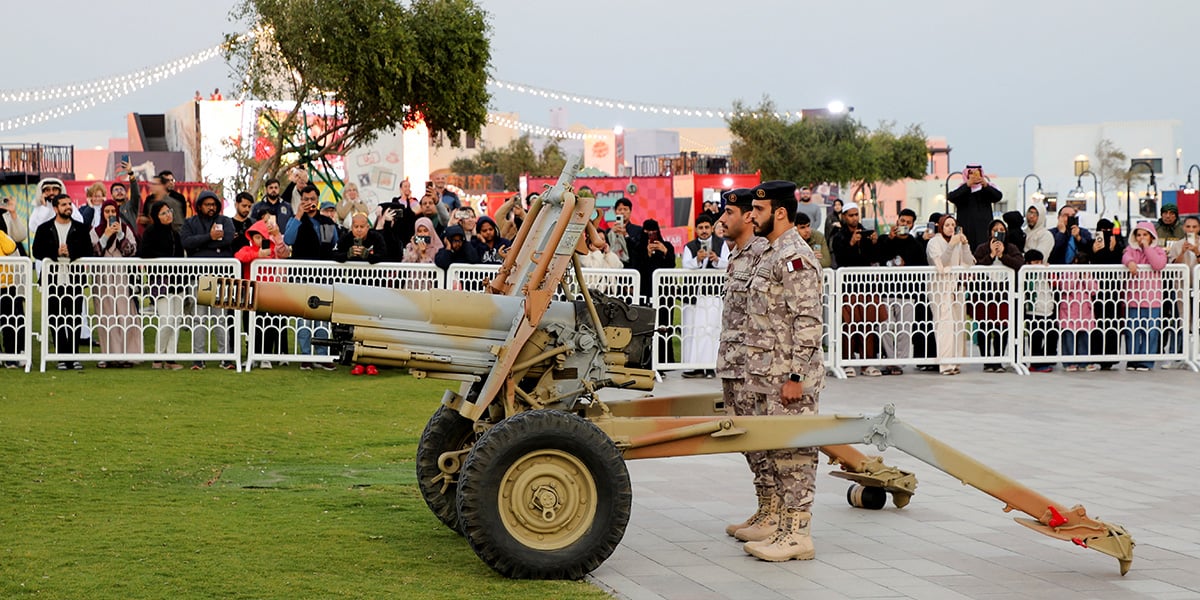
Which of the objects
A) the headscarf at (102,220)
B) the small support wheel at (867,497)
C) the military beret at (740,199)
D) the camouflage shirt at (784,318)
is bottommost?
the small support wheel at (867,497)

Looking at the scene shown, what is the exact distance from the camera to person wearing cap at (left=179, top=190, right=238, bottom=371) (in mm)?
15992

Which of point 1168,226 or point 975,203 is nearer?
point 975,203

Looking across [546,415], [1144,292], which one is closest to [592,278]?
[1144,292]

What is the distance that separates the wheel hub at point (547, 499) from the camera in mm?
6965

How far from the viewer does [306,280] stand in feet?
51.6

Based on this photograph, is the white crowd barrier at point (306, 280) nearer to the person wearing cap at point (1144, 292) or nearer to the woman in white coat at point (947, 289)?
the woman in white coat at point (947, 289)

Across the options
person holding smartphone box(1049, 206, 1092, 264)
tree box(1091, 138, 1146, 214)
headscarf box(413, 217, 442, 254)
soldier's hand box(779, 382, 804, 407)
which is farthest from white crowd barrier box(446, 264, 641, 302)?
tree box(1091, 138, 1146, 214)

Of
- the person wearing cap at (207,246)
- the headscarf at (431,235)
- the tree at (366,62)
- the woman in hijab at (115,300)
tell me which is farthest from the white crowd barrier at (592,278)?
the tree at (366,62)

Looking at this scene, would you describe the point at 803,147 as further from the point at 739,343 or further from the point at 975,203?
the point at 739,343

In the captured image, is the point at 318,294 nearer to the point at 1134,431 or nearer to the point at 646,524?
the point at 646,524

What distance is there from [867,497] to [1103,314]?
9762 mm

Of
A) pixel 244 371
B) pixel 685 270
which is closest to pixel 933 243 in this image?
pixel 685 270

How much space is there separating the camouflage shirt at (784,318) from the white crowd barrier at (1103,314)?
408 inches

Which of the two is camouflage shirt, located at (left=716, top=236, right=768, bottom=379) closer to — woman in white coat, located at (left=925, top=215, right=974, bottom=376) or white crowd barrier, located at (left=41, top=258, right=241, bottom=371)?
white crowd barrier, located at (left=41, top=258, right=241, bottom=371)
